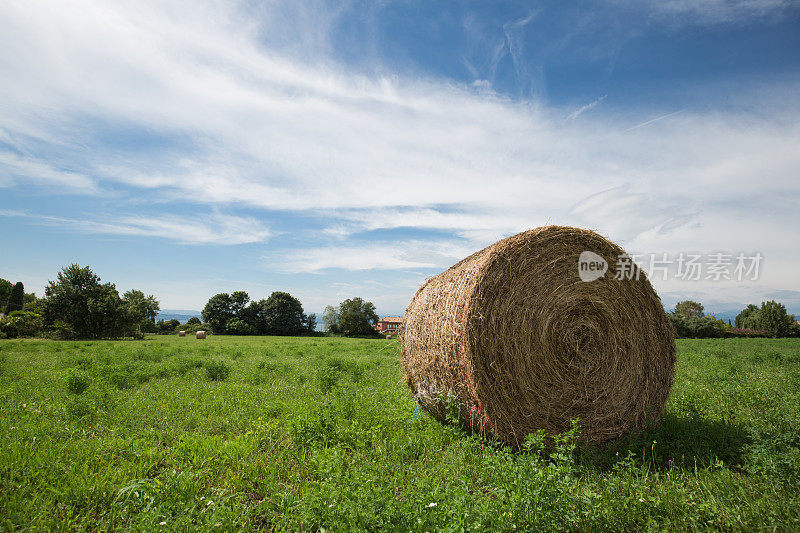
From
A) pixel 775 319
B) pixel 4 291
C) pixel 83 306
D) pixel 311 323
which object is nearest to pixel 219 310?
pixel 311 323

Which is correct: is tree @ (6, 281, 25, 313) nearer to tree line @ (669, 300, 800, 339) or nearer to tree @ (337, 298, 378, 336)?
tree @ (337, 298, 378, 336)

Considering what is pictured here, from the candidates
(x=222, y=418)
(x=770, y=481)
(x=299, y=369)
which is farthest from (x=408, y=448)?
(x=299, y=369)

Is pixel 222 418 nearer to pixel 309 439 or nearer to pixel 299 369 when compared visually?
pixel 309 439

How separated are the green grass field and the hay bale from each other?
16.2 inches

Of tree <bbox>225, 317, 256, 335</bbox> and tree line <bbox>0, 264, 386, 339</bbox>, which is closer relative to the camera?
tree line <bbox>0, 264, 386, 339</bbox>

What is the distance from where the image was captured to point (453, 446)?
4.67 m

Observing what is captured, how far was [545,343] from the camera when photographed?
16.8 feet

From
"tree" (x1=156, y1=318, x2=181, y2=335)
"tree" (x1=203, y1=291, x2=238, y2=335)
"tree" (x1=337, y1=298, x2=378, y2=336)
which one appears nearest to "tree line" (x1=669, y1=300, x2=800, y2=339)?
"tree" (x1=337, y1=298, x2=378, y2=336)

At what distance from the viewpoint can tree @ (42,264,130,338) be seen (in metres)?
32.8

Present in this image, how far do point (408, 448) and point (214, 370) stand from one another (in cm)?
713

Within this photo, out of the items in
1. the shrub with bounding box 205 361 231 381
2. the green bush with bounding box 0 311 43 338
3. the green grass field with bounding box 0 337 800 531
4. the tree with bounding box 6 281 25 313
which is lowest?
the green grass field with bounding box 0 337 800 531

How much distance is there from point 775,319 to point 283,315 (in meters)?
71.0

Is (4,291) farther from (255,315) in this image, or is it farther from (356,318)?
(356,318)

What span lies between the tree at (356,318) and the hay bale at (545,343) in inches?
1977
